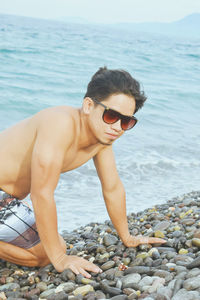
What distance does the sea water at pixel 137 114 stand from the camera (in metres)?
6.89

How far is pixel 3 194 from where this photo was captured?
11.8 feet

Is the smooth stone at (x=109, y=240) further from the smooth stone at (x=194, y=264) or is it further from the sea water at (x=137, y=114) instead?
the sea water at (x=137, y=114)

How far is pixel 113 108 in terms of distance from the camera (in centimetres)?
317

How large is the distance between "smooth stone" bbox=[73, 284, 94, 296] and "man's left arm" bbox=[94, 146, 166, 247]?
2.83ft

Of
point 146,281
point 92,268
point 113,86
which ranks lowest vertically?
point 92,268

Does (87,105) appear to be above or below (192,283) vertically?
above

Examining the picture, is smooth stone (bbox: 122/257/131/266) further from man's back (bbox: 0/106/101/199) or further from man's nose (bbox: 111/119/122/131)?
man's nose (bbox: 111/119/122/131)

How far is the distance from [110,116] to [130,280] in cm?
118

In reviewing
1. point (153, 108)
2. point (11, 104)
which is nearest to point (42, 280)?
point (11, 104)

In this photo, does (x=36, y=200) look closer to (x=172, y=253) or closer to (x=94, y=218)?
(x=172, y=253)

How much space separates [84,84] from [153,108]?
4608 millimetres

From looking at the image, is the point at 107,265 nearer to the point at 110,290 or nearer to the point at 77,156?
the point at 110,290

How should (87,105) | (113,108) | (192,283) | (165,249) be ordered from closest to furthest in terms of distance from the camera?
1. (192,283)
2. (113,108)
3. (87,105)
4. (165,249)

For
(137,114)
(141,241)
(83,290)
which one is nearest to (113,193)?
(141,241)
